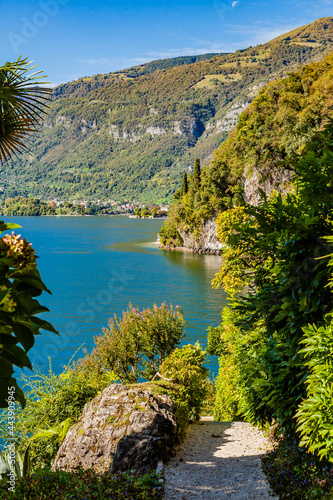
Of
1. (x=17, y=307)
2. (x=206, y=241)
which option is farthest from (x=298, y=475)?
(x=206, y=241)

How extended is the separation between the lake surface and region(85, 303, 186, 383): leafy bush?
6.35 meters

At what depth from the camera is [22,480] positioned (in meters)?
4.59

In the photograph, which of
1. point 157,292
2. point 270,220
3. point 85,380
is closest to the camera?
point 270,220

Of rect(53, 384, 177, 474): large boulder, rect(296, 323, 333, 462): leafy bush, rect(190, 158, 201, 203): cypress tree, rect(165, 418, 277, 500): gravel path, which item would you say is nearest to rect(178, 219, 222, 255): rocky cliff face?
rect(190, 158, 201, 203): cypress tree

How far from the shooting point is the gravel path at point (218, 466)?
268 inches

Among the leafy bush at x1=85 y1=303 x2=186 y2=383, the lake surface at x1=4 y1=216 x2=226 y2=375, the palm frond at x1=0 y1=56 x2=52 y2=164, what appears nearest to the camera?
the palm frond at x1=0 y1=56 x2=52 y2=164

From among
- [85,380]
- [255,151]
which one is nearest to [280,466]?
[85,380]

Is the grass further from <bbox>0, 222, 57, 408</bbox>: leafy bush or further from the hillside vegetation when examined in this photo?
the hillside vegetation

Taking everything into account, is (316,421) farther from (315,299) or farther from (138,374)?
(138,374)

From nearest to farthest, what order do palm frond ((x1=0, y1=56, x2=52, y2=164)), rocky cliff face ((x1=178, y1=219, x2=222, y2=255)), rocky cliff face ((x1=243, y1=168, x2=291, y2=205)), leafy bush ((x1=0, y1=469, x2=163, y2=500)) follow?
palm frond ((x1=0, y1=56, x2=52, y2=164)), leafy bush ((x1=0, y1=469, x2=163, y2=500)), rocky cliff face ((x1=243, y1=168, x2=291, y2=205)), rocky cliff face ((x1=178, y1=219, x2=222, y2=255))

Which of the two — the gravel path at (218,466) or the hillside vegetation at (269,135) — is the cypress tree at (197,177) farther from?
the gravel path at (218,466)

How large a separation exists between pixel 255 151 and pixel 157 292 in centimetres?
2354

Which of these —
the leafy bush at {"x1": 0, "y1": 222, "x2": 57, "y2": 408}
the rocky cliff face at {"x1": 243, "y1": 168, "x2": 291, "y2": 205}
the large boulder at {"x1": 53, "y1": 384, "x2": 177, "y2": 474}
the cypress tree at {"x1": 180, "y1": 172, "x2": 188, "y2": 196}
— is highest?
the cypress tree at {"x1": 180, "y1": 172, "x2": 188, "y2": 196}

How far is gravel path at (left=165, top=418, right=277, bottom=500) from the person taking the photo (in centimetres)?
681
